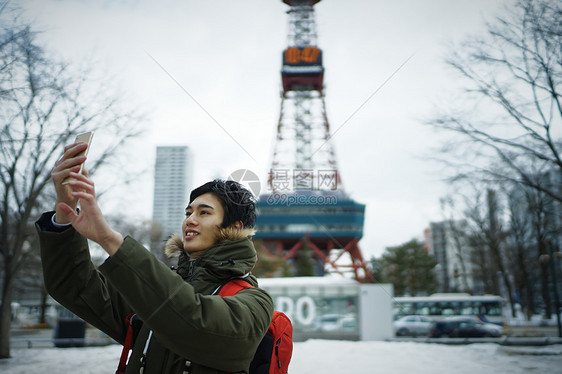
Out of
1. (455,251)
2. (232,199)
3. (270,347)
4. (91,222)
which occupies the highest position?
(455,251)

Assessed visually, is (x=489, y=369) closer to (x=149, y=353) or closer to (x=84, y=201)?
(x=149, y=353)

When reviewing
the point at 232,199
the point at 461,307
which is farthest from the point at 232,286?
the point at 461,307

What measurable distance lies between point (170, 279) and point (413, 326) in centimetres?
1776

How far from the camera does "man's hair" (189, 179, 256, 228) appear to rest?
4.02 feet

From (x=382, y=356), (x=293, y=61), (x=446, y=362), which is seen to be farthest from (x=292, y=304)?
(x=293, y=61)

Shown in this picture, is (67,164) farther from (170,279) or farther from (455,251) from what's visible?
(455,251)

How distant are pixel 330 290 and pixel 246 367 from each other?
12.4 meters

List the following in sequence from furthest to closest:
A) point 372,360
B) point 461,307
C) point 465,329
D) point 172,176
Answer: point 461,307 → point 465,329 → point 172,176 → point 372,360

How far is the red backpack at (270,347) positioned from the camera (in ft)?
3.52

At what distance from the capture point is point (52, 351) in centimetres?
850

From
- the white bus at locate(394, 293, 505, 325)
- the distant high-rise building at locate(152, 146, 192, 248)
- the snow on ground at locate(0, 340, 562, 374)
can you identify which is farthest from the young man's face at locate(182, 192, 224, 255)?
the white bus at locate(394, 293, 505, 325)

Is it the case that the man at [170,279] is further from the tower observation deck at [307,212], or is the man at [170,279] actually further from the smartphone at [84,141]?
the tower observation deck at [307,212]

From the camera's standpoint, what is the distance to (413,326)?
53.7 ft

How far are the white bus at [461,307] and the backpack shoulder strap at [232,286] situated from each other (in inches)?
697
